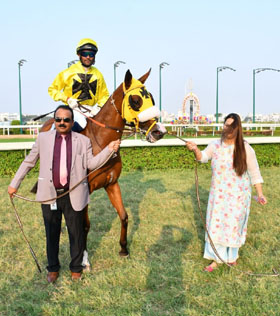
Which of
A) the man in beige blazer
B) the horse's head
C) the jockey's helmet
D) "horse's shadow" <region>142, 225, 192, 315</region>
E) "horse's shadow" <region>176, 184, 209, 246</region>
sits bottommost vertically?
"horse's shadow" <region>142, 225, 192, 315</region>

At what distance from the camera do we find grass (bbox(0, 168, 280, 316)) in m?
3.03

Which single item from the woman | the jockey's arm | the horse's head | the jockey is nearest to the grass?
the woman

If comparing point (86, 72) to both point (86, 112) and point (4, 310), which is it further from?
point (4, 310)

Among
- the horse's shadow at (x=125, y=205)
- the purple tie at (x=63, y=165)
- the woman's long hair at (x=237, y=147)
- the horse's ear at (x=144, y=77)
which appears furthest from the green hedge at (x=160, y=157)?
the purple tie at (x=63, y=165)

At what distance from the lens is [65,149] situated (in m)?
3.34

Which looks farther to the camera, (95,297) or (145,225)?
(145,225)

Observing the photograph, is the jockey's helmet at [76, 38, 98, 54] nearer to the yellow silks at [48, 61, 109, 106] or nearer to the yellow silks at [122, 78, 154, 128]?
the yellow silks at [48, 61, 109, 106]

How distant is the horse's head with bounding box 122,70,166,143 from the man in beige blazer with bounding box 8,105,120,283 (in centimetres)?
46

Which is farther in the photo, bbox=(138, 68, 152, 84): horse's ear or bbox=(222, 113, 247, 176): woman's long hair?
bbox=(138, 68, 152, 84): horse's ear

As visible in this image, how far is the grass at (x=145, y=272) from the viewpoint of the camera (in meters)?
3.03

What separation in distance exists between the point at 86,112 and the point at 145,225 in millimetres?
2161

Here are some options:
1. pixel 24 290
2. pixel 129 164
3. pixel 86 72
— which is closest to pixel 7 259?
pixel 24 290

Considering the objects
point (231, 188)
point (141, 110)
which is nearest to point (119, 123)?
point (141, 110)

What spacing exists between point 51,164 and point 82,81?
5.57 ft
